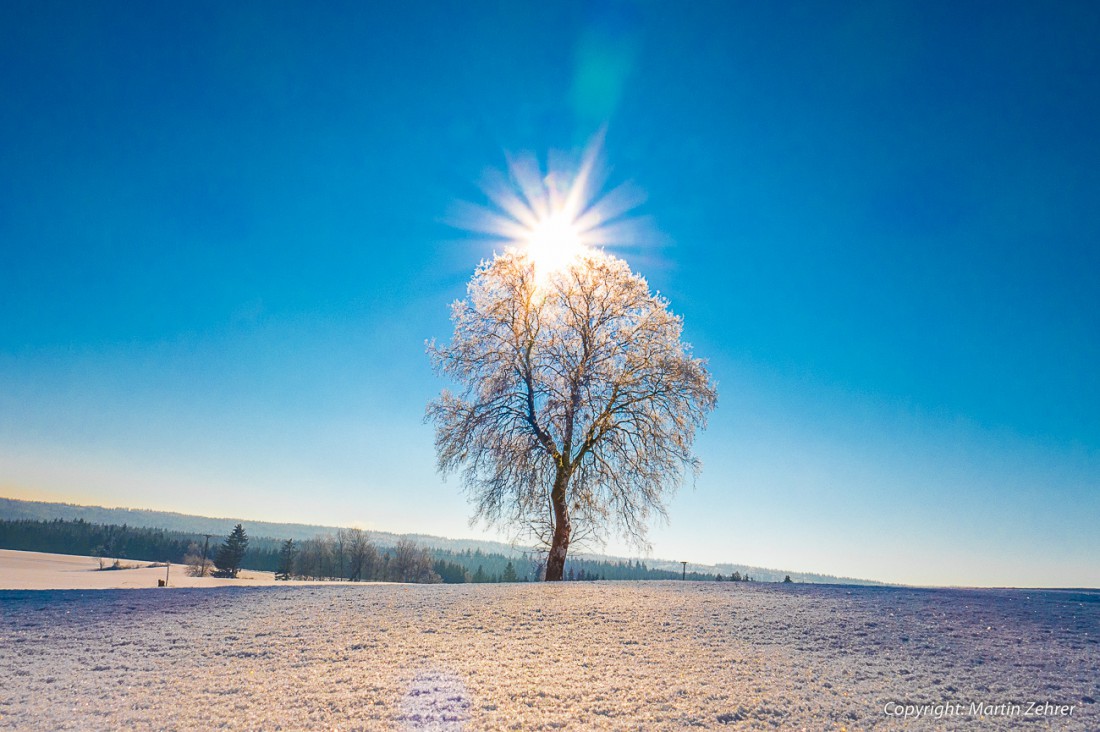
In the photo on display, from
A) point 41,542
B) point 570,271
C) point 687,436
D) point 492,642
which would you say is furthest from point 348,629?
point 41,542

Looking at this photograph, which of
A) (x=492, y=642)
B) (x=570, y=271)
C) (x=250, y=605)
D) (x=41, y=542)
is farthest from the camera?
(x=41, y=542)

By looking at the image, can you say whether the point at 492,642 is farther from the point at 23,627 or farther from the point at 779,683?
the point at 23,627

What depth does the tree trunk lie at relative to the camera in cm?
1658

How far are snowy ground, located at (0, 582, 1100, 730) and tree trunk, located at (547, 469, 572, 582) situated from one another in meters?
6.69

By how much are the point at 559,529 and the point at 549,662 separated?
36.2 ft

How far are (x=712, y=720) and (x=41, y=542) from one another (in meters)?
158

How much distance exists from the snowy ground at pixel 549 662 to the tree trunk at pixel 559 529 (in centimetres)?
669

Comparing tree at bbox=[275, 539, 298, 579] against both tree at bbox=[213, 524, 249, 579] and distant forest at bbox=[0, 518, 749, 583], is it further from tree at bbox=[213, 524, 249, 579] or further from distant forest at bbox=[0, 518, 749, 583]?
distant forest at bbox=[0, 518, 749, 583]

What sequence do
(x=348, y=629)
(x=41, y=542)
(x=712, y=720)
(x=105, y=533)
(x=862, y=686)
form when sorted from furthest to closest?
(x=105, y=533) < (x=41, y=542) < (x=348, y=629) < (x=862, y=686) < (x=712, y=720)

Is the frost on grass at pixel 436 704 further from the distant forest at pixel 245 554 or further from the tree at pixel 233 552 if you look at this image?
the distant forest at pixel 245 554

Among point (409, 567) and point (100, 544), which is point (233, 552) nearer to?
point (409, 567)

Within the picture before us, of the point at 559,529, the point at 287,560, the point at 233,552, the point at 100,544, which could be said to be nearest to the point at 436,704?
the point at 559,529

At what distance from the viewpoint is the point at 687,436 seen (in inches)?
693

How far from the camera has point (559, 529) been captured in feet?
55.6
